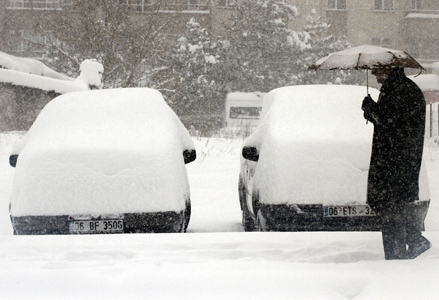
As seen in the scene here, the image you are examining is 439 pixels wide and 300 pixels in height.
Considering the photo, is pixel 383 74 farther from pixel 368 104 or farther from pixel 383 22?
pixel 383 22

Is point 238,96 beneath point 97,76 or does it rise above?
beneath

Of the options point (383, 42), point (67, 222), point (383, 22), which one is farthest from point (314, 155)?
point (383, 22)

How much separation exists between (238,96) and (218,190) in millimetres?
20883

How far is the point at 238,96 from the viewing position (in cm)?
3078

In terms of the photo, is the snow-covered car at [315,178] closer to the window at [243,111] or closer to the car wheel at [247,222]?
the car wheel at [247,222]

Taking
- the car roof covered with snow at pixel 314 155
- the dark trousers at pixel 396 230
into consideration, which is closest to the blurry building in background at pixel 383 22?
the car roof covered with snow at pixel 314 155

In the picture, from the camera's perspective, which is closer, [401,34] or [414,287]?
[414,287]

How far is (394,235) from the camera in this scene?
174 inches

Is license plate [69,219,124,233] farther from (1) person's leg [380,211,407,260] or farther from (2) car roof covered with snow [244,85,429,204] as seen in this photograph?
(1) person's leg [380,211,407,260]

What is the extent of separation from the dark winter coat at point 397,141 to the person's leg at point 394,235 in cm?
8

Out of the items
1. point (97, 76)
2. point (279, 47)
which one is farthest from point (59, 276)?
point (279, 47)

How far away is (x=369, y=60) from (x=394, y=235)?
1.49 m

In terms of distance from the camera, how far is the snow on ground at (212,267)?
376 cm

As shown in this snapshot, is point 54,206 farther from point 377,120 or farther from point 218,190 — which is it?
point 218,190
